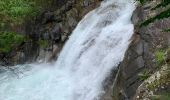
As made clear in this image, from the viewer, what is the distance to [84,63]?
13.9m

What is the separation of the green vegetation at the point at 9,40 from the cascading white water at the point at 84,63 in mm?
2283

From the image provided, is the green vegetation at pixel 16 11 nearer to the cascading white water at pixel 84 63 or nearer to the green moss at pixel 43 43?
the green moss at pixel 43 43

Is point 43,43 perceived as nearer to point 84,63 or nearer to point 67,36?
point 67,36

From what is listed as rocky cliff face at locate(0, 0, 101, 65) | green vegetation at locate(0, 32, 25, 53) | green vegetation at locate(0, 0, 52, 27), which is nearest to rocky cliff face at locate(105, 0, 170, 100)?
rocky cliff face at locate(0, 0, 101, 65)

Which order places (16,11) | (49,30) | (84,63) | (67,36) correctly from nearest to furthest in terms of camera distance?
1. (84,63)
2. (67,36)
3. (49,30)
4. (16,11)

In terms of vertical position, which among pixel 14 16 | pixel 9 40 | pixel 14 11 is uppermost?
pixel 14 11

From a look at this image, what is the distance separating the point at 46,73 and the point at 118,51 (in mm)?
4239

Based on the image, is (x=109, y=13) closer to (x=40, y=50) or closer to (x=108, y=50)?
(x=108, y=50)

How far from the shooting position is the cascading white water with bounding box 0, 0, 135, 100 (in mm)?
12477

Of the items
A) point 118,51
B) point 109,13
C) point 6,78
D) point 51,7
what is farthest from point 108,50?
point 51,7

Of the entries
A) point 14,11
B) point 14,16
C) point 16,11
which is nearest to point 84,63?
point 16,11

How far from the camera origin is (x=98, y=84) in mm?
12039

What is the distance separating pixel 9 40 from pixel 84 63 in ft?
21.3

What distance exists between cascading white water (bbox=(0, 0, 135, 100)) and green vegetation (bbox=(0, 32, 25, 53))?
228 cm
